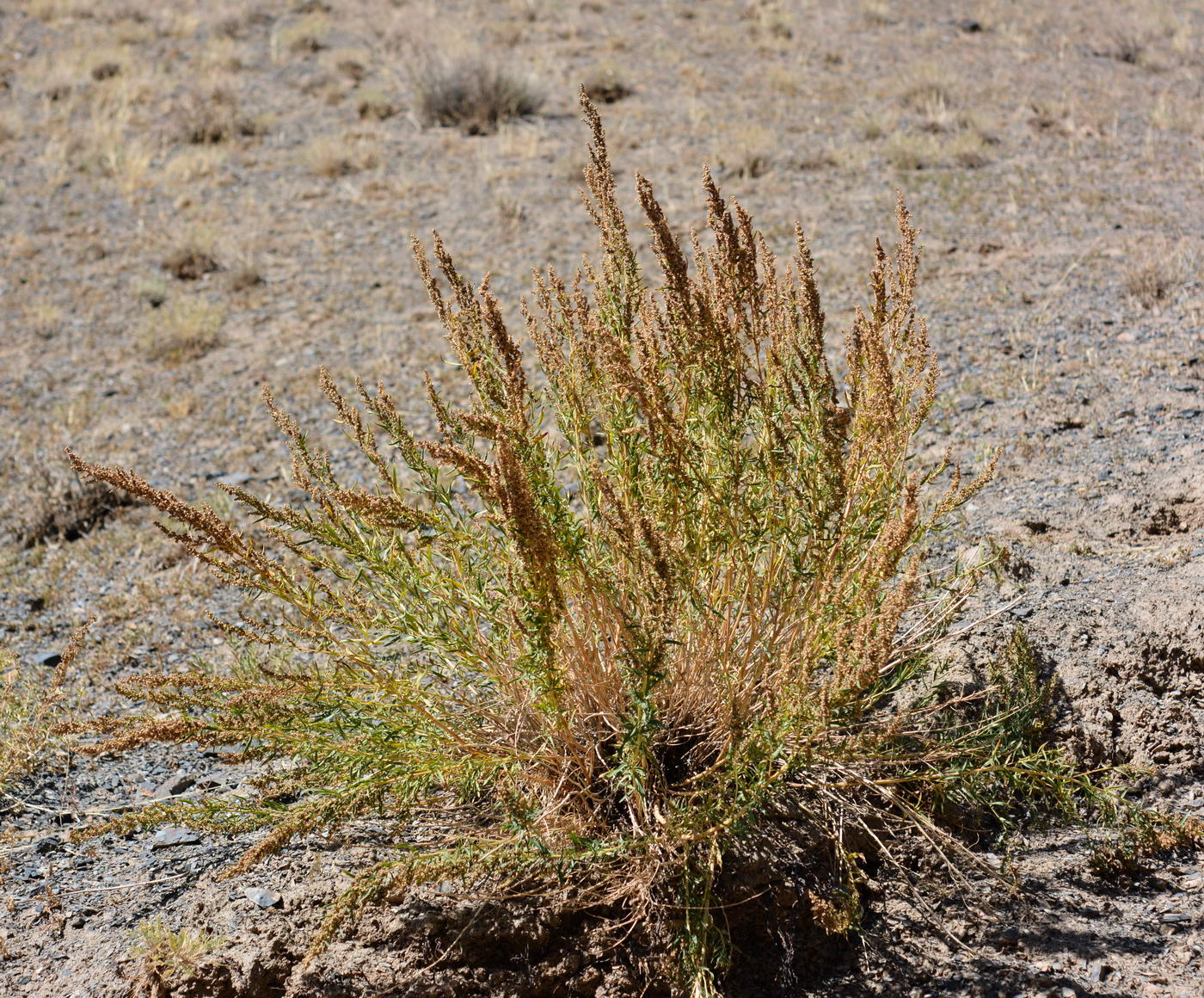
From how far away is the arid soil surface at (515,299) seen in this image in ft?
7.10

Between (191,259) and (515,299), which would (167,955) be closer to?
(515,299)

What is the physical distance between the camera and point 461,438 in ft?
7.64

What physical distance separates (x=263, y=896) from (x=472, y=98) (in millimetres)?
9106

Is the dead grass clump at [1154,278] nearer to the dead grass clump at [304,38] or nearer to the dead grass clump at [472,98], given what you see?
the dead grass clump at [472,98]

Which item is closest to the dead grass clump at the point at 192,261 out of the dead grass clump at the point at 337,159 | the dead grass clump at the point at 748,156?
the dead grass clump at the point at 337,159

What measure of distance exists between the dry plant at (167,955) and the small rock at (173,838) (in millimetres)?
404

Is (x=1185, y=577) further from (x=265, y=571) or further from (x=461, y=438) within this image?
(x=265, y=571)

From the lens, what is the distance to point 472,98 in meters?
9.95

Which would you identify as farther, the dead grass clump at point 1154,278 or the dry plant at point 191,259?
the dry plant at point 191,259

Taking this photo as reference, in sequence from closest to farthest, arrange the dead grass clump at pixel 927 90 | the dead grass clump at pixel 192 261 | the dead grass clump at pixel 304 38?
the dead grass clump at pixel 192 261, the dead grass clump at pixel 927 90, the dead grass clump at pixel 304 38

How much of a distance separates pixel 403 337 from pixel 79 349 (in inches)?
91.0

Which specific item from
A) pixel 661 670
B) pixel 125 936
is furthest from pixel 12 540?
pixel 661 670

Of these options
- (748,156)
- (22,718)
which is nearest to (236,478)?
(22,718)

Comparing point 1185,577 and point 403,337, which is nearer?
point 1185,577
